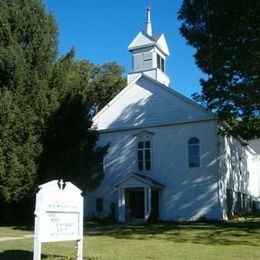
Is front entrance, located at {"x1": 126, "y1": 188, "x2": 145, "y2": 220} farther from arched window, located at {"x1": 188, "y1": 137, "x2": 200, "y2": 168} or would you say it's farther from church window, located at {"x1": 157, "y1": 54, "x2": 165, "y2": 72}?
church window, located at {"x1": 157, "y1": 54, "x2": 165, "y2": 72}

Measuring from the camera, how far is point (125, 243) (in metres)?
18.0

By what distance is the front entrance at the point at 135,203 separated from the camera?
34344 millimetres

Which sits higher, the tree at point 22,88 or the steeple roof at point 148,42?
the steeple roof at point 148,42

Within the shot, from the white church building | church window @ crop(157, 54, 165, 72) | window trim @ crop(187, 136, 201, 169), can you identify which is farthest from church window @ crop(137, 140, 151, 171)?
church window @ crop(157, 54, 165, 72)

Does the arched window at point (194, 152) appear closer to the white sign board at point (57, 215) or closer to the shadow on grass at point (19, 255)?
the shadow on grass at point (19, 255)

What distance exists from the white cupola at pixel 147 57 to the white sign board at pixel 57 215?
91.0ft

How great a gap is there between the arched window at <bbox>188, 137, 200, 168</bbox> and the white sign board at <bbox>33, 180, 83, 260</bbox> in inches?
849

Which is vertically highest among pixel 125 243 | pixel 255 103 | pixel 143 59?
pixel 143 59

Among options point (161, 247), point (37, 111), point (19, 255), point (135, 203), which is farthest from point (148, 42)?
point (19, 255)

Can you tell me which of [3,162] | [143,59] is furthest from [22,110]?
[143,59]

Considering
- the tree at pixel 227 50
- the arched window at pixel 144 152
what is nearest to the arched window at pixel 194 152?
the arched window at pixel 144 152

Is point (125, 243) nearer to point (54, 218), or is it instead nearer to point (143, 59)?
point (54, 218)

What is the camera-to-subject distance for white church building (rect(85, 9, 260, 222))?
1277 inches

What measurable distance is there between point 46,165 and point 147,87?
37.4 feet
